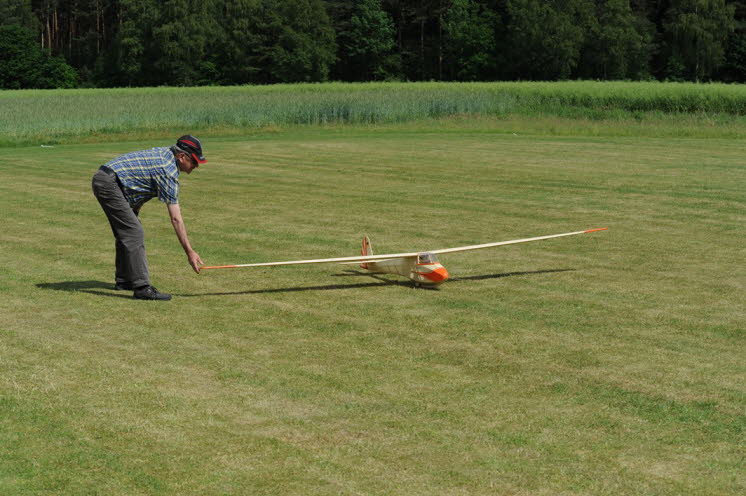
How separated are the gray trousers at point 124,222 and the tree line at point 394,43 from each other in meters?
93.7

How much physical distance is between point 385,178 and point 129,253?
40.1 feet

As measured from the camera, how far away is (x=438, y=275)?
36.5 ft

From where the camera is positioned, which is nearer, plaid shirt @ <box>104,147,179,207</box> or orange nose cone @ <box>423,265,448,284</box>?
plaid shirt @ <box>104,147,179,207</box>

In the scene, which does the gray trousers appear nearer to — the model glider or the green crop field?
the green crop field

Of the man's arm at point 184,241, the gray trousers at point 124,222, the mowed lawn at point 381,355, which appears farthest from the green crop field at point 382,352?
the man's arm at point 184,241

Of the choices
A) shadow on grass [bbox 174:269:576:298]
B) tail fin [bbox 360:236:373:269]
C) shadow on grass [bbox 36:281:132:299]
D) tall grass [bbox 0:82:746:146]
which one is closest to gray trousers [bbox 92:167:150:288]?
shadow on grass [bbox 36:281:132:299]

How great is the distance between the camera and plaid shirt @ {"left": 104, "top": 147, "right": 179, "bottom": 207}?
1052cm

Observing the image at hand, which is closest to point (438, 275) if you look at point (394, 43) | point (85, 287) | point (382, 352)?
point (382, 352)

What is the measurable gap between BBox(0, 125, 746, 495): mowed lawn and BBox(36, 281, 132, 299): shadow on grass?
49 mm

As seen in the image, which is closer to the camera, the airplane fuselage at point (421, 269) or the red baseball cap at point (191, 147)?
the red baseball cap at point (191, 147)

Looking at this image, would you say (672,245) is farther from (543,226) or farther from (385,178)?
(385,178)

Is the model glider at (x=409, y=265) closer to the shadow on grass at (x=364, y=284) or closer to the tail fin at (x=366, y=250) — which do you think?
the shadow on grass at (x=364, y=284)

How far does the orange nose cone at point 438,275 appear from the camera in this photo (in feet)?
36.5

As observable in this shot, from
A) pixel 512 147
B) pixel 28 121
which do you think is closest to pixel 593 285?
pixel 512 147
